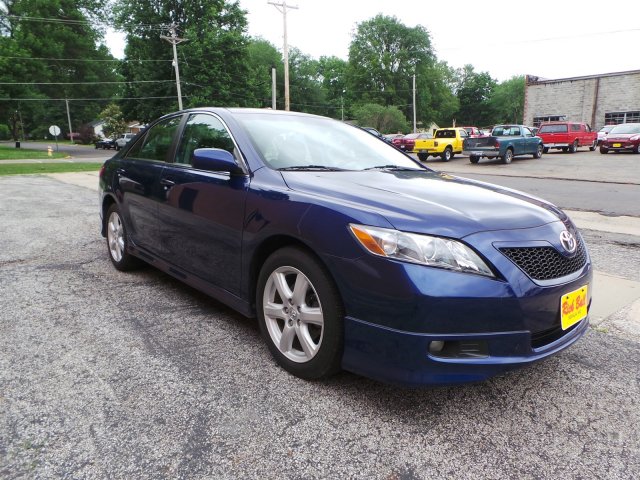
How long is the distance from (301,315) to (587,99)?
45780 millimetres

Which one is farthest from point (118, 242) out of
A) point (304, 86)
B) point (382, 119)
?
point (304, 86)

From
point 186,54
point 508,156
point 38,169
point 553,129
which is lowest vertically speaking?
point 38,169

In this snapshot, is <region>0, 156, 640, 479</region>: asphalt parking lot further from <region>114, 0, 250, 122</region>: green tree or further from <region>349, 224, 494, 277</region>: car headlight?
<region>114, 0, 250, 122</region>: green tree

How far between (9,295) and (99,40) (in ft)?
196

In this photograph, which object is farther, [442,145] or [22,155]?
[22,155]

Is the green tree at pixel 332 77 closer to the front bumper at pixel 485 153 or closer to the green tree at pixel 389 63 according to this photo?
the green tree at pixel 389 63

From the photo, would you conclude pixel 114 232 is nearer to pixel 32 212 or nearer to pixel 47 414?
pixel 47 414

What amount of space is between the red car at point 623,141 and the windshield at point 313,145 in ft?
84.6

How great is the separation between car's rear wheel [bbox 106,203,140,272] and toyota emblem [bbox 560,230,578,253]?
3.57 metres

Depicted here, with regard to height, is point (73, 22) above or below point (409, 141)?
above

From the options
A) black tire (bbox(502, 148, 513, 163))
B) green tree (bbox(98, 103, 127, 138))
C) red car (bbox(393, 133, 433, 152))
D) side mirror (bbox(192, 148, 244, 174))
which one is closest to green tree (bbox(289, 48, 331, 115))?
green tree (bbox(98, 103, 127, 138))

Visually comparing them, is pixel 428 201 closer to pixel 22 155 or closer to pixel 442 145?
pixel 442 145

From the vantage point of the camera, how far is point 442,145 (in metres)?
24.5

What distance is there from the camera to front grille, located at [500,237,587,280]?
2160 mm
